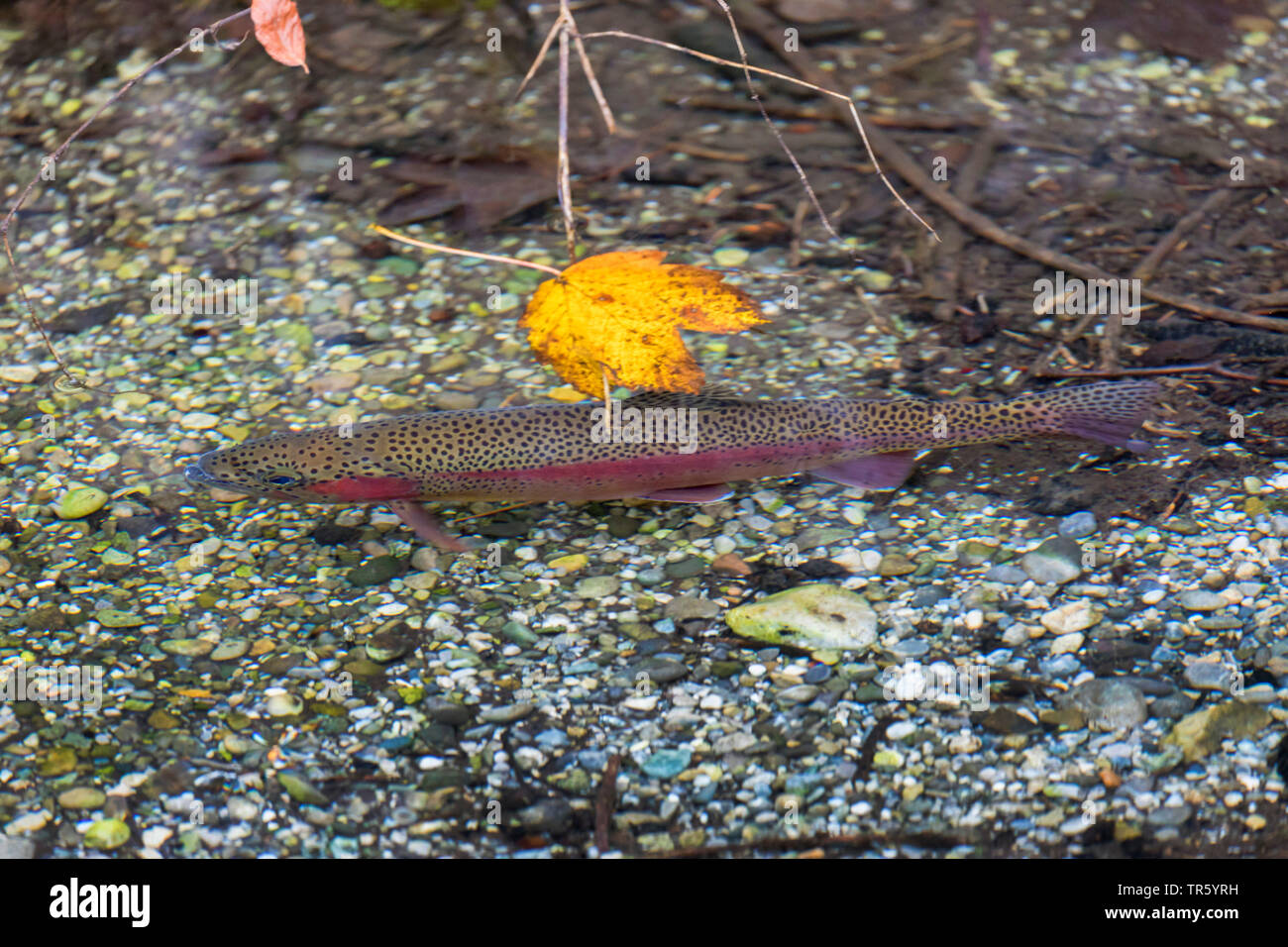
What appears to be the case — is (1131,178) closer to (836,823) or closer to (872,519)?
(872,519)

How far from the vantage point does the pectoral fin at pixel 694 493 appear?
4832 millimetres

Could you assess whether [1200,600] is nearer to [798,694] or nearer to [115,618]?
[798,694]

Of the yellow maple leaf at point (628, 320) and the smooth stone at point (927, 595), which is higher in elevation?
the yellow maple leaf at point (628, 320)

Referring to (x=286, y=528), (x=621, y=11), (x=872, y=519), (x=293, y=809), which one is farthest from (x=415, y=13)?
(x=293, y=809)

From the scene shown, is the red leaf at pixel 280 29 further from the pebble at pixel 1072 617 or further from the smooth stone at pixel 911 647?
the pebble at pixel 1072 617

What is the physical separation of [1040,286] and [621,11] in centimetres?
365

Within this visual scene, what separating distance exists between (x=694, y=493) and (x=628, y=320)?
862 mm

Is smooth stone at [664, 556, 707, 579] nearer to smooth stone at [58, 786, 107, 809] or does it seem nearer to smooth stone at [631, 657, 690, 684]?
smooth stone at [631, 657, 690, 684]

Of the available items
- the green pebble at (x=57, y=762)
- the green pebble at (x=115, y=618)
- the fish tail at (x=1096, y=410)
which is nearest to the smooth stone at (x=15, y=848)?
the green pebble at (x=57, y=762)

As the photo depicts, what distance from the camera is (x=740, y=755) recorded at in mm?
3893

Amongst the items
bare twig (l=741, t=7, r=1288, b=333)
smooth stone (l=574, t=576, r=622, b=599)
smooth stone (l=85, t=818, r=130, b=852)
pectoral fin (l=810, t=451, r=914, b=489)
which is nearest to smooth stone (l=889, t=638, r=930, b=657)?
pectoral fin (l=810, t=451, r=914, b=489)

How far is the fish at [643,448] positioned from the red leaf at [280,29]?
4.78 ft

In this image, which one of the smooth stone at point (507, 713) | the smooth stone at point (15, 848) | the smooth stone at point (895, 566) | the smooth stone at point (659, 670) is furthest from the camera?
the smooth stone at point (895, 566)

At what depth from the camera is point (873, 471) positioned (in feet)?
16.0
